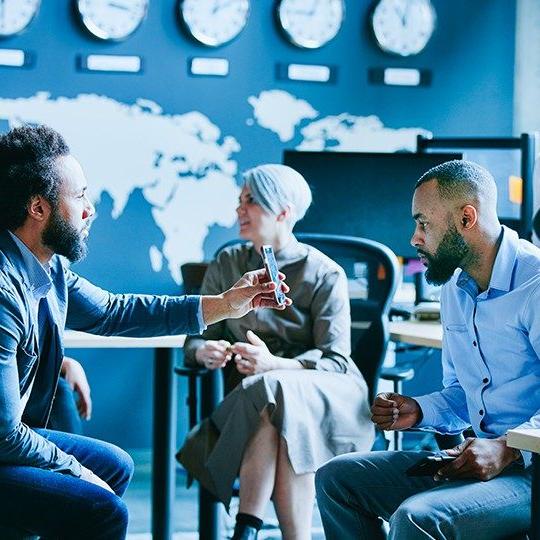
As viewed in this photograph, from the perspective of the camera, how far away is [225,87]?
5.17 m

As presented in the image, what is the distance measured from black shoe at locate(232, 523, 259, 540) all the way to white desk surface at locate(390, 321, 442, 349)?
2.81 ft

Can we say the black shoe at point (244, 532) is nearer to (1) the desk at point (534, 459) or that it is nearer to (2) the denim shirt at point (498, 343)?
(2) the denim shirt at point (498, 343)

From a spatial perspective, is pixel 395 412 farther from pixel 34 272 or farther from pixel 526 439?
pixel 34 272

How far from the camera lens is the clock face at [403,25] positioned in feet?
17.6

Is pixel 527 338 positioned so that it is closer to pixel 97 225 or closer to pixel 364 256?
pixel 364 256

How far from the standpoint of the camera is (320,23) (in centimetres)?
529

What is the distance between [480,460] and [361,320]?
137 cm

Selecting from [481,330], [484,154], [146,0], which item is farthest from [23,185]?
[146,0]

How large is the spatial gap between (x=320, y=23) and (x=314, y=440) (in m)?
2.85

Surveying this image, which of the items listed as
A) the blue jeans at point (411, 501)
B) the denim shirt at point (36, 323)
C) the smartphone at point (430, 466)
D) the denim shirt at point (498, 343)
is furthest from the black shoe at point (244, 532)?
the smartphone at point (430, 466)

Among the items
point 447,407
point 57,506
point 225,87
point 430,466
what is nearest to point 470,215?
point 447,407

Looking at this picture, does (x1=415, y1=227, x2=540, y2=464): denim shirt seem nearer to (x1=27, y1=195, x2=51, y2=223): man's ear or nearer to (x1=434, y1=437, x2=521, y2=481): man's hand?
(x1=434, y1=437, x2=521, y2=481): man's hand

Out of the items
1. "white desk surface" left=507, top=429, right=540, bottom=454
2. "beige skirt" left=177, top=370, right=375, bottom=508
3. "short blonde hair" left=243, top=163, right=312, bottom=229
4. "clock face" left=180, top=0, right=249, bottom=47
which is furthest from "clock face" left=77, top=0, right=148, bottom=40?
"white desk surface" left=507, top=429, right=540, bottom=454

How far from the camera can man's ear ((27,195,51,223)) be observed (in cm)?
220
